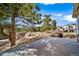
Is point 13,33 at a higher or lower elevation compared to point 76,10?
lower

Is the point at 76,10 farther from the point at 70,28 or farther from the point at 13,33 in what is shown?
the point at 13,33

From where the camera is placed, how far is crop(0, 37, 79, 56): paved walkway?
3.09 metres

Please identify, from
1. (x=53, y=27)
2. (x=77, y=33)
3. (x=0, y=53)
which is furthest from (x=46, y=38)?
(x=0, y=53)

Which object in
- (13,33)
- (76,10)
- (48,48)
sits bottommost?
(48,48)

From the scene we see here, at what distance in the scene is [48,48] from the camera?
10.2 ft

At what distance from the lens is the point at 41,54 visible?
10.2 ft

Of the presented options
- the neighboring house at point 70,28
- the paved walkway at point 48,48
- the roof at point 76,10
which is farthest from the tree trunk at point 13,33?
the roof at point 76,10

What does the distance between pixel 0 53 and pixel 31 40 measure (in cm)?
44

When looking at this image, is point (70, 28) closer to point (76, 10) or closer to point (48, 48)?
point (76, 10)

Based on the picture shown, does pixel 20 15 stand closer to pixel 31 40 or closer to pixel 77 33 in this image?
pixel 31 40

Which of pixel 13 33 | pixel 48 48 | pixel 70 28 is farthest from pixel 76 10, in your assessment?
pixel 13 33

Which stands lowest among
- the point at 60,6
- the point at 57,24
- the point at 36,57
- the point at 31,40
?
the point at 36,57

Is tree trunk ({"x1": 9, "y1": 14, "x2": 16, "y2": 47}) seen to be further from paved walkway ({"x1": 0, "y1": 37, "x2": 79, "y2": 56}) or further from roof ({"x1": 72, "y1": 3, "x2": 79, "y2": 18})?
roof ({"x1": 72, "y1": 3, "x2": 79, "y2": 18})

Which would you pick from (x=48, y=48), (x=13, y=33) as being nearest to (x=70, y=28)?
(x=48, y=48)
